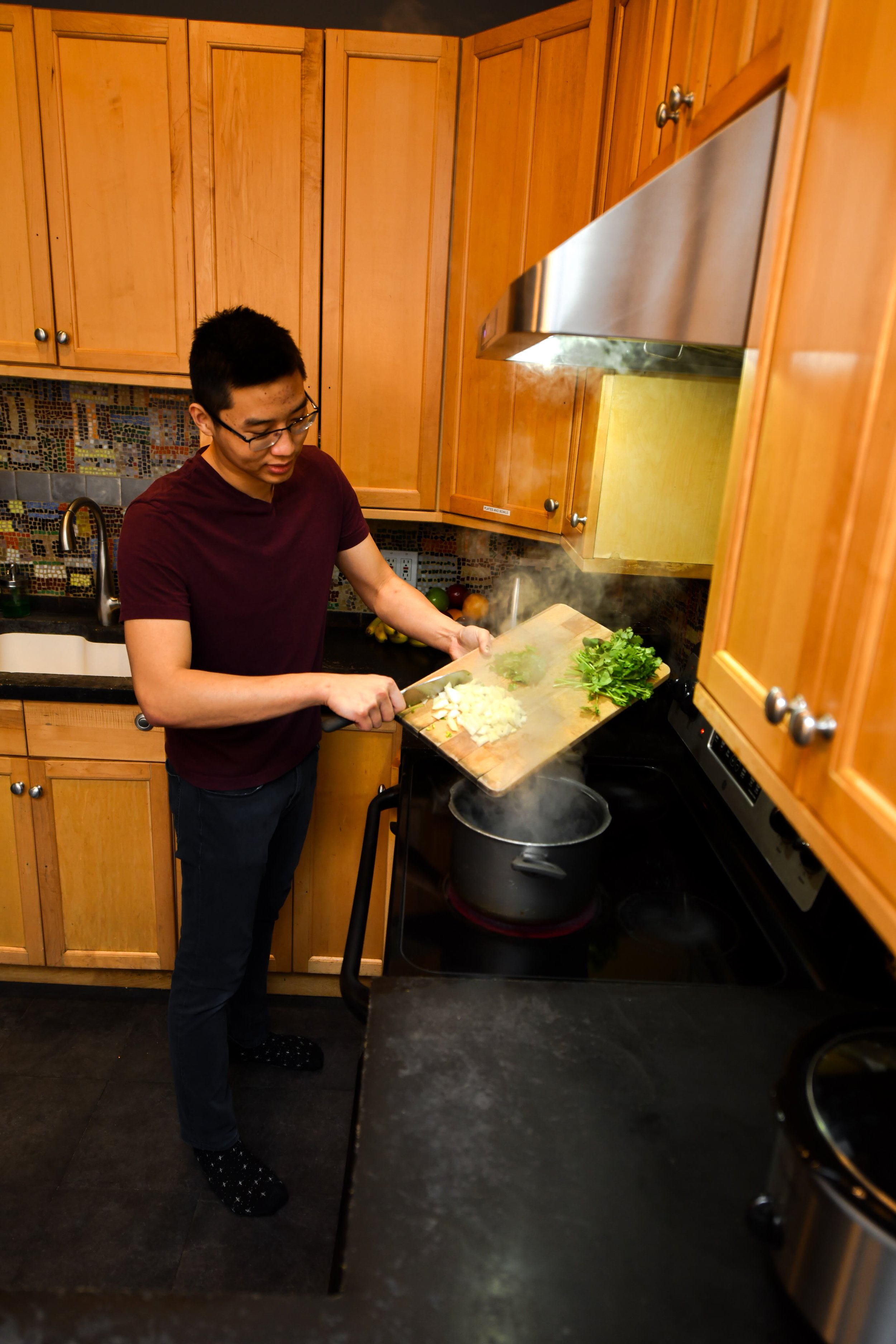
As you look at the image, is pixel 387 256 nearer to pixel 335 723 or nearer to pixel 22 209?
pixel 22 209

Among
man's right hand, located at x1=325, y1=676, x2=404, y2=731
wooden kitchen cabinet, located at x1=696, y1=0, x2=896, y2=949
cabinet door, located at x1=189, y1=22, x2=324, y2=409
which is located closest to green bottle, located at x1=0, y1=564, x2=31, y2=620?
cabinet door, located at x1=189, y1=22, x2=324, y2=409

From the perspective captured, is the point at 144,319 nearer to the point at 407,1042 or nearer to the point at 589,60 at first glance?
the point at 589,60

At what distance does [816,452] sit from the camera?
766 millimetres

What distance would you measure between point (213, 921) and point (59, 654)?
4.09 ft

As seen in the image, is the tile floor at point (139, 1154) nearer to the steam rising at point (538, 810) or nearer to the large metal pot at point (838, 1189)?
the steam rising at point (538, 810)

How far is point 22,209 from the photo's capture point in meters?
2.35

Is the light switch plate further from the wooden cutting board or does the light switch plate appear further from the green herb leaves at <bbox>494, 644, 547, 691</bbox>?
the green herb leaves at <bbox>494, 644, 547, 691</bbox>

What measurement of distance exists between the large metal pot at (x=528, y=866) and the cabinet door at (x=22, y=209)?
188 centimetres

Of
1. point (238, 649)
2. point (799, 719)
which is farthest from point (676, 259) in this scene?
point (238, 649)

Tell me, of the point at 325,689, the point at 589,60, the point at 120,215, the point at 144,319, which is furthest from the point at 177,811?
the point at 589,60

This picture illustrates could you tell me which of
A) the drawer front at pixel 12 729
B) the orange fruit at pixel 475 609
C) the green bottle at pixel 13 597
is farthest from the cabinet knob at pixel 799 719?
the green bottle at pixel 13 597

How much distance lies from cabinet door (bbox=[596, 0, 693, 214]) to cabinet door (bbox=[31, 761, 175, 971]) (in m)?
1.77

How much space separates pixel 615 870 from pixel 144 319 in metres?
1.92

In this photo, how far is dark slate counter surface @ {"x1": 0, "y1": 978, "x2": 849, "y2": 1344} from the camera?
72cm
